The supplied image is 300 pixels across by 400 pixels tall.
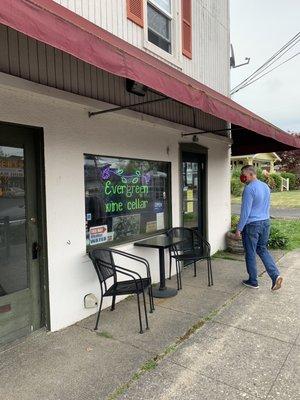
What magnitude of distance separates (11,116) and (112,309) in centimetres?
253

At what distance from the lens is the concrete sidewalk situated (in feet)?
9.20

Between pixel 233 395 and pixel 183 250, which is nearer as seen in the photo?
pixel 233 395

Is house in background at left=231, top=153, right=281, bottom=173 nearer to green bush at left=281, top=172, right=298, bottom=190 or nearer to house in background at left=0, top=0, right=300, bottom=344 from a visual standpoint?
green bush at left=281, top=172, right=298, bottom=190

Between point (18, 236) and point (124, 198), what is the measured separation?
176 cm

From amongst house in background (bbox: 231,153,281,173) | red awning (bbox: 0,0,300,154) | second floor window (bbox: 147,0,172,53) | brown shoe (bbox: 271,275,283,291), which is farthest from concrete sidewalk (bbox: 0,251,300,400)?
house in background (bbox: 231,153,281,173)

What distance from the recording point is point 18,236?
11.9 feet

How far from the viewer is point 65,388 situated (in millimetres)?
2818

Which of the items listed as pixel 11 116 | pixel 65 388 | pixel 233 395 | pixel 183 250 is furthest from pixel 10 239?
pixel 183 250

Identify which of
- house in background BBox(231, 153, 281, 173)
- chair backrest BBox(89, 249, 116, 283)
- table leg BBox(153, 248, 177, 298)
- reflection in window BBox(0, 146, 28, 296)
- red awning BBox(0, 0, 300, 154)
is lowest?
table leg BBox(153, 248, 177, 298)

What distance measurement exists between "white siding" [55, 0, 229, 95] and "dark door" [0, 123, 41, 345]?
5.64 feet

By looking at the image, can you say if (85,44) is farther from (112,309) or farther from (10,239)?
(112,309)

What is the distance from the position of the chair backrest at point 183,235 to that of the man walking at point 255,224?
0.95m

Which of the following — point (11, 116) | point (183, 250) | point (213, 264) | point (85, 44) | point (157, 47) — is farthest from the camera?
point (213, 264)

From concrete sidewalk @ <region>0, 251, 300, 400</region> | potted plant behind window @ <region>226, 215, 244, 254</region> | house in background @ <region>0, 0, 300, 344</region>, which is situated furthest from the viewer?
potted plant behind window @ <region>226, 215, 244, 254</region>
